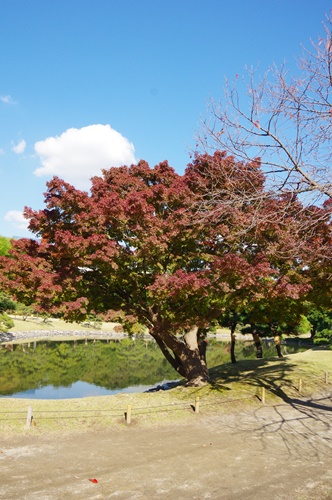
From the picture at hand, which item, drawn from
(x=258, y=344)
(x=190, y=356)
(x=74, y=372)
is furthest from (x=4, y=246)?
(x=190, y=356)

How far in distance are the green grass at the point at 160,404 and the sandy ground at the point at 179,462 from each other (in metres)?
0.59

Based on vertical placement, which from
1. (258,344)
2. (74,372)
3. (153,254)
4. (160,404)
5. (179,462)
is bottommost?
(74,372)

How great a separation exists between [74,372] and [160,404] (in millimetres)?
25489

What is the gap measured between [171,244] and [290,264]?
4999mm

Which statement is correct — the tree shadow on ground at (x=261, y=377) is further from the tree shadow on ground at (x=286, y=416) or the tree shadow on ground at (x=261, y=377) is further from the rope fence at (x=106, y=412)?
the rope fence at (x=106, y=412)

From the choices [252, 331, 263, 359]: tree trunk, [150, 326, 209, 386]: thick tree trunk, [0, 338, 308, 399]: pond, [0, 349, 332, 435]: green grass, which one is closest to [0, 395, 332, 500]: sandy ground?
[0, 349, 332, 435]: green grass

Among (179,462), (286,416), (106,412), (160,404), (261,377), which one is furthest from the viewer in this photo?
(261,377)

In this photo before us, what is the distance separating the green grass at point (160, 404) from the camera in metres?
13.0

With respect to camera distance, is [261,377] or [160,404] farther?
[261,377]

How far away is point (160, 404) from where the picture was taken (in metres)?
15.7

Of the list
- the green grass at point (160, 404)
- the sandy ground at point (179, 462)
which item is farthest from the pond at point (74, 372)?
the sandy ground at point (179, 462)

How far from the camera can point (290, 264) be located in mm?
15273

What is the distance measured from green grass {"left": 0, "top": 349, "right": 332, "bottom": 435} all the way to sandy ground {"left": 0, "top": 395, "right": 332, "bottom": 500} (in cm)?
59

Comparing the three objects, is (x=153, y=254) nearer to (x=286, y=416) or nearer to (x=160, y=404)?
(x=160, y=404)
